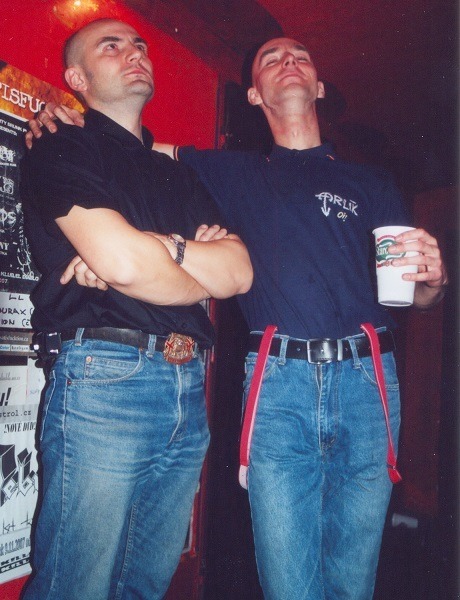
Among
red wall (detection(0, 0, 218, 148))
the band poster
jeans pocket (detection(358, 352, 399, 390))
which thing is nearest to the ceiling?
red wall (detection(0, 0, 218, 148))

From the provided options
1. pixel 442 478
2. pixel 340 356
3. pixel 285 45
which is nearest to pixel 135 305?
pixel 340 356

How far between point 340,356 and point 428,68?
3184 mm

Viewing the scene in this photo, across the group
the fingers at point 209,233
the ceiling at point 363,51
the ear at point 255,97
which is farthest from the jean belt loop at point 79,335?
the ceiling at point 363,51

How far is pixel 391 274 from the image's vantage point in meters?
1.40

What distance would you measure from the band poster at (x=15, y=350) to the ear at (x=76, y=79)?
0.54 feet

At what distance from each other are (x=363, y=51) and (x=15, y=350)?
314cm

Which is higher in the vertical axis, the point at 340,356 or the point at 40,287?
the point at 40,287

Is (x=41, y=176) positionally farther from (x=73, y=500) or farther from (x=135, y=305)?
(x=73, y=500)

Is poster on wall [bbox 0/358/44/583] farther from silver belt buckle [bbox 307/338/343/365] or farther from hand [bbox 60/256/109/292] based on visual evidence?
silver belt buckle [bbox 307/338/343/365]

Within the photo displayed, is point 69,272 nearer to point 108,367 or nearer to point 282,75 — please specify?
point 108,367

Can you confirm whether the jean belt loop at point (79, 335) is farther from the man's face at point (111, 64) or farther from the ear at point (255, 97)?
the ear at point (255, 97)

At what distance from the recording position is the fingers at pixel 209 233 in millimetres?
1521

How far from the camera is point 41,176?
4.20ft

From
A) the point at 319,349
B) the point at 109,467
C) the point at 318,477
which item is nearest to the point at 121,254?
the point at 109,467
